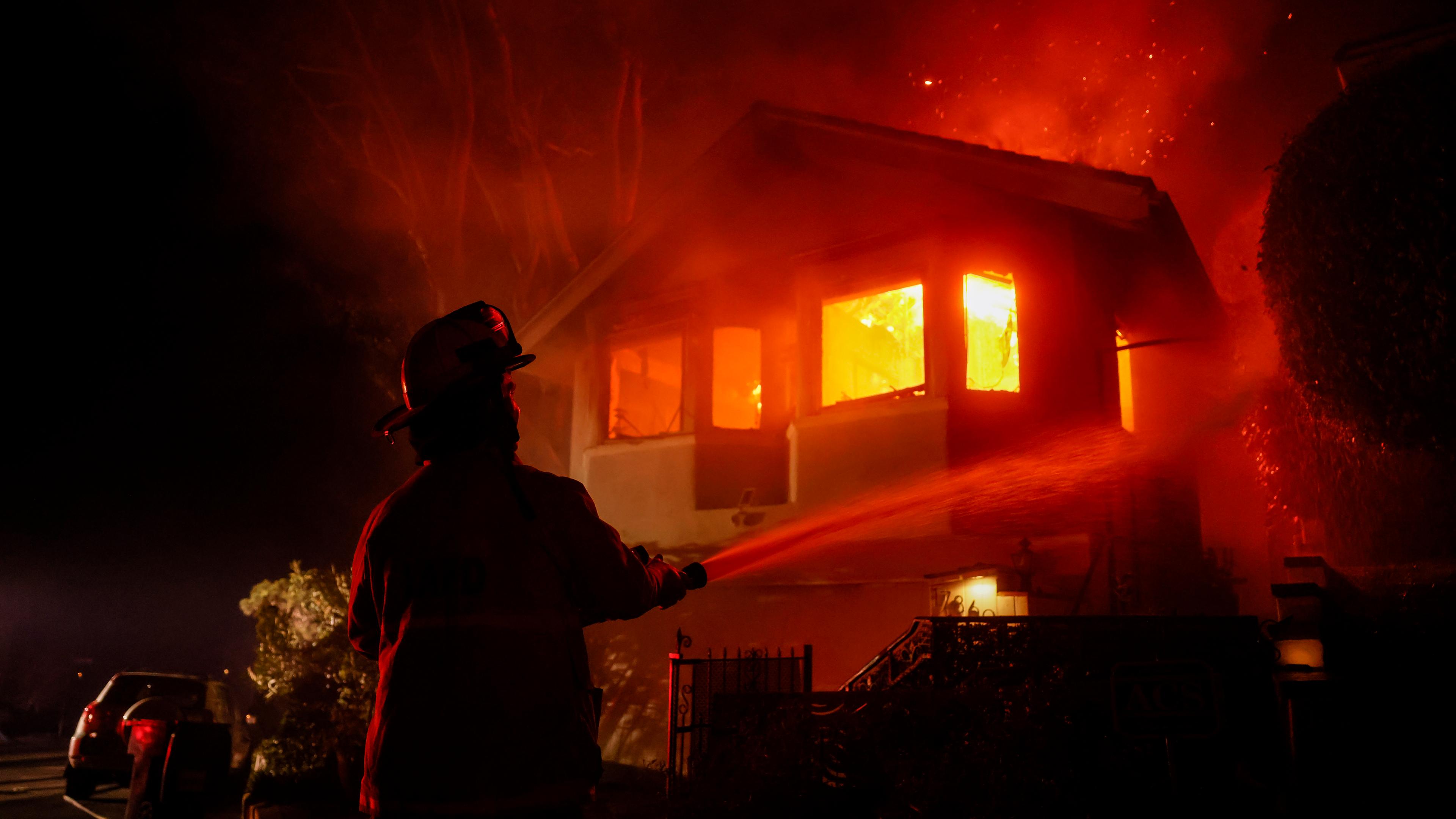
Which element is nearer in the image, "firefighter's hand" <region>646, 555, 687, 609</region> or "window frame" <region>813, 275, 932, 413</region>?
"firefighter's hand" <region>646, 555, 687, 609</region>

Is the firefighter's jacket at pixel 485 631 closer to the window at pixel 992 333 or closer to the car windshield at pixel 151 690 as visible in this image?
the window at pixel 992 333

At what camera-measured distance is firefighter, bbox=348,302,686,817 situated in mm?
2562

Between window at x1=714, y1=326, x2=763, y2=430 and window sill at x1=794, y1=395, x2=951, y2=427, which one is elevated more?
window at x1=714, y1=326, x2=763, y2=430

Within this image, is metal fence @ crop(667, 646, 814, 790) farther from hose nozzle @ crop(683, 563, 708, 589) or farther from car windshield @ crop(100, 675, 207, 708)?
car windshield @ crop(100, 675, 207, 708)

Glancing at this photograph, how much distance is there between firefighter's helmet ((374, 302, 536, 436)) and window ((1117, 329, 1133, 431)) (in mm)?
12580

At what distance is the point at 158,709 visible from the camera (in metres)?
11.1

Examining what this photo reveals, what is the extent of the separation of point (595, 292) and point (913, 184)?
17.9 ft

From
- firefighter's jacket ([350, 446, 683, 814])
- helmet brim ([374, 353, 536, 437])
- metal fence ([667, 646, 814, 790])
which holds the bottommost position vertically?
metal fence ([667, 646, 814, 790])

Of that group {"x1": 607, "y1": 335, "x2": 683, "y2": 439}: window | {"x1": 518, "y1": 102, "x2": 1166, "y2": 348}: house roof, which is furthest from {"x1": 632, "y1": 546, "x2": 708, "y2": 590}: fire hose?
{"x1": 607, "y1": 335, "x2": 683, "y2": 439}: window

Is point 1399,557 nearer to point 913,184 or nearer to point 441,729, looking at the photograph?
point 913,184

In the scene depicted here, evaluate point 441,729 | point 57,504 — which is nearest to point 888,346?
point 441,729

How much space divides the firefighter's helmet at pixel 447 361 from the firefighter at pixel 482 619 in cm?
3

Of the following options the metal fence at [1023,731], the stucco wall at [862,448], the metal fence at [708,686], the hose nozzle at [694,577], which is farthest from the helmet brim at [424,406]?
the stucco wall at [862,448]

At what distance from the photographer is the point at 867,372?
13.5 meters
